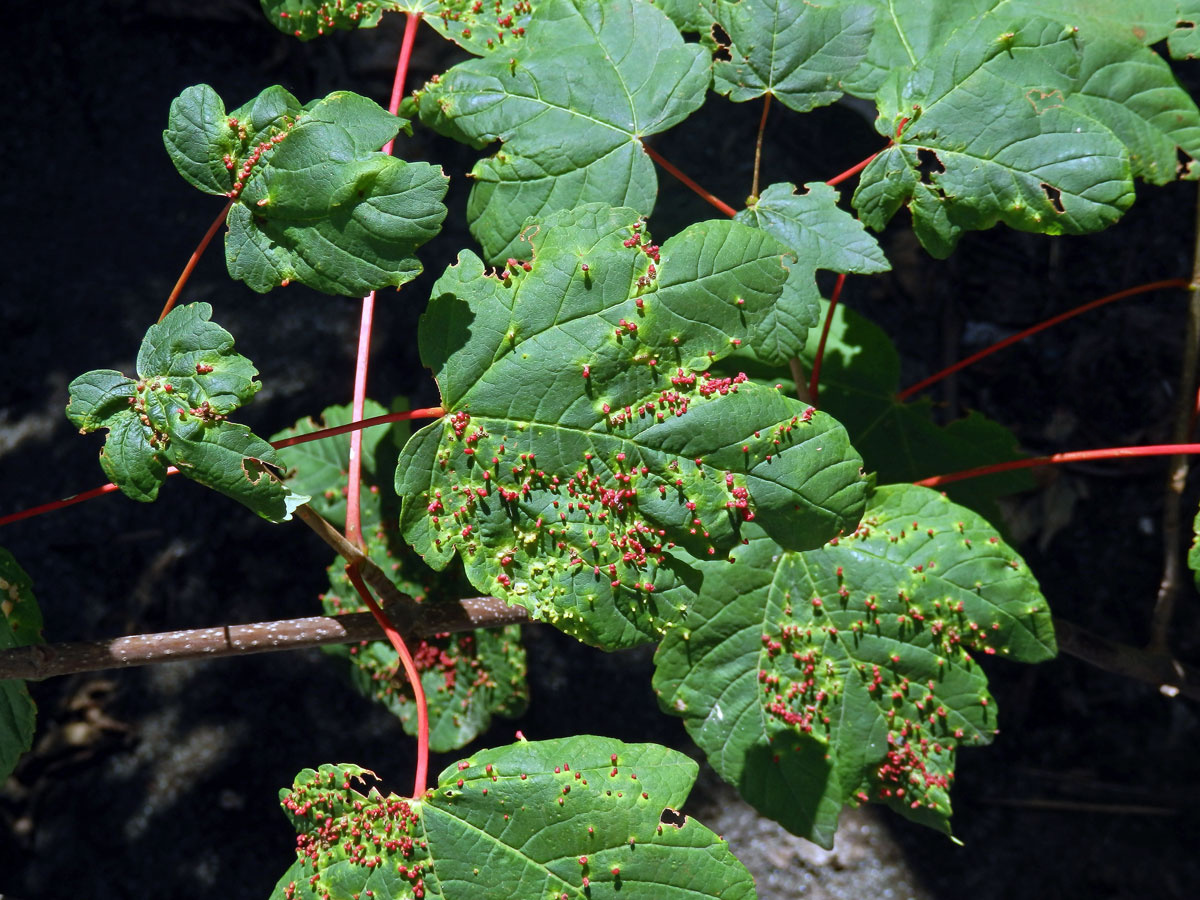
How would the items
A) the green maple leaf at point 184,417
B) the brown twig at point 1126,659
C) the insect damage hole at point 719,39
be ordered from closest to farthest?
1. the green maple leaf at point 184,417
2. the insect damage hole at point 719,39
3. the brown twig at point 1126,659

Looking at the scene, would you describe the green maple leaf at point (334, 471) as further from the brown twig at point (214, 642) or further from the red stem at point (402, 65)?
the red stem at point (402, 65)

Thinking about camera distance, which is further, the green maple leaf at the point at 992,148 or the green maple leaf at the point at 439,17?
the green maple leaf at the point at 439,17

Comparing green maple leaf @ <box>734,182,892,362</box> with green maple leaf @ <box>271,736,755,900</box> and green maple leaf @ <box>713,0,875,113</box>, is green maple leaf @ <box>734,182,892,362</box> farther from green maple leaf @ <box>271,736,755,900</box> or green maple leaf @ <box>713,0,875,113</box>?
green maple leaf @ <box>271,736,755,900</box>

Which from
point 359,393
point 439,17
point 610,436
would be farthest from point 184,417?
point 439,17

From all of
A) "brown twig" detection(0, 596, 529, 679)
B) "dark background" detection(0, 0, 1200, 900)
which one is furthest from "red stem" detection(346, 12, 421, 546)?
"dark background" detection(0, 0, 1200, 900)

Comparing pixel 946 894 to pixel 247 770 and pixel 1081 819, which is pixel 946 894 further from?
pixel 247 770

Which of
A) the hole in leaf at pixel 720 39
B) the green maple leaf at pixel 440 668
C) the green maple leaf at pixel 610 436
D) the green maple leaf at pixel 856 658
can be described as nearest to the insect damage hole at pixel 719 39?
the hole in leaf at pixel 720 39

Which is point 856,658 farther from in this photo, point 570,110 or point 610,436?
point 570,110
